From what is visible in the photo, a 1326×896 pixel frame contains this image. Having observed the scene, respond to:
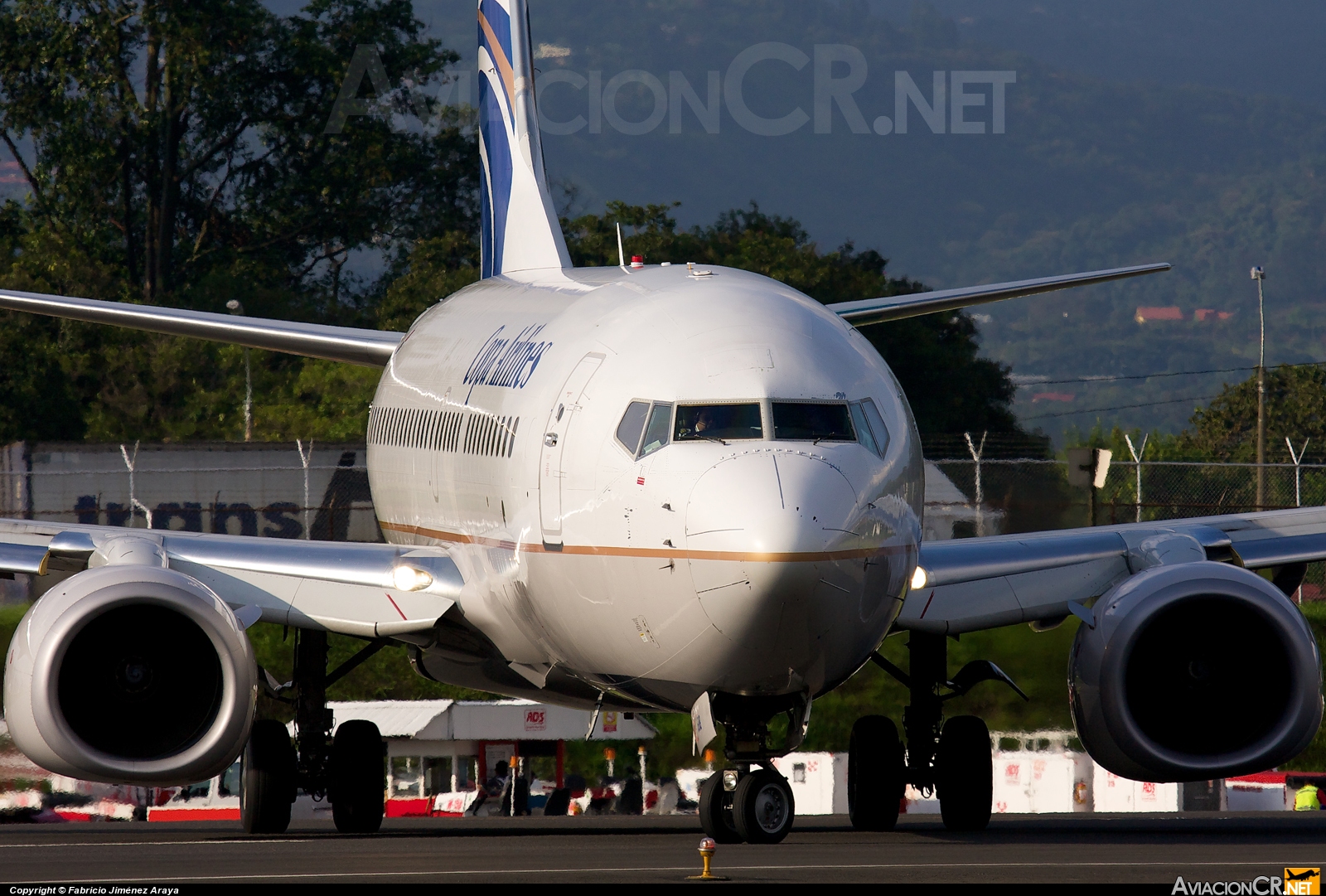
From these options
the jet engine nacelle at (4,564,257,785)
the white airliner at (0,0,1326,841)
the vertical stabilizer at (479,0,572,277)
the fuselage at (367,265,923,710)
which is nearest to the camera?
the fuselage at (367,265,923,710)

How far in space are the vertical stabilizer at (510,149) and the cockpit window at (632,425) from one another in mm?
9408

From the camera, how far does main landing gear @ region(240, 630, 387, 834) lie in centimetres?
1739

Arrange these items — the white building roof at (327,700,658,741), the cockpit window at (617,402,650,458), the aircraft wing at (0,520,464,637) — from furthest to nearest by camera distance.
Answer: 1. the white building roof at (327,700,658,741)
2. the aircraft wing at (0,520,464,637)
3. the cockpit window at (617,402,650,458)

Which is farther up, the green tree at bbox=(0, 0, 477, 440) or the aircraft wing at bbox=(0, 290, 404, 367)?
the green tree at bbox=(0, 0, 477, 440)

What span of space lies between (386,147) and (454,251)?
759 cm

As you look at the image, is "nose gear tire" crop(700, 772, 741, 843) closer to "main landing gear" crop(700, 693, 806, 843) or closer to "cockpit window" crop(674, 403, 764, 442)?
"main landing gear" crop(700, 693, 806, 843)

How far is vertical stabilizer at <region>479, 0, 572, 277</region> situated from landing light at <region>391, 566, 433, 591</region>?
6.83 metres

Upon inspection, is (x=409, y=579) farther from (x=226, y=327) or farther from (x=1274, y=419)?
(x=1274, y=419)

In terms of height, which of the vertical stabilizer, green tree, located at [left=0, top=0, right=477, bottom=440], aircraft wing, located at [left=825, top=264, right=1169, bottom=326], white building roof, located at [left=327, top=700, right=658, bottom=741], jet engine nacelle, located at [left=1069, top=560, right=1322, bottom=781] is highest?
green tree, located at [left=0, top=0, right=477, bottom=440]

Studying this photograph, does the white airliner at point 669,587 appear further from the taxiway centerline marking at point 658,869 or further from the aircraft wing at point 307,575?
the taxiway centerline marking at point 658,869

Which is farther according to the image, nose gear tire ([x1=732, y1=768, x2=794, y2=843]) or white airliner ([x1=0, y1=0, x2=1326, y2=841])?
nose gear tire ([x1=732, y1=768, x2=794, y2=843])

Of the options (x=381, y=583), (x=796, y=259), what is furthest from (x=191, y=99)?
(x=381, y=583)

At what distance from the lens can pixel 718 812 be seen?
532 inches

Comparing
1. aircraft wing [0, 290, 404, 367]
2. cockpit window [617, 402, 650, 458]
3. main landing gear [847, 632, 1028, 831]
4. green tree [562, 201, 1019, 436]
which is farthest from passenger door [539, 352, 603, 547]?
green tree [562, 201, 1019, 436]
